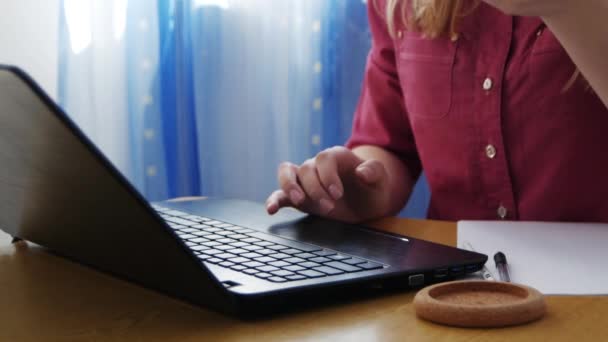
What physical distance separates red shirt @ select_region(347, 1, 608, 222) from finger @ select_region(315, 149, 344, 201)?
8.5 inches

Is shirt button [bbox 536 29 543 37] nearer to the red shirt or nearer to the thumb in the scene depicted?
the red shirt

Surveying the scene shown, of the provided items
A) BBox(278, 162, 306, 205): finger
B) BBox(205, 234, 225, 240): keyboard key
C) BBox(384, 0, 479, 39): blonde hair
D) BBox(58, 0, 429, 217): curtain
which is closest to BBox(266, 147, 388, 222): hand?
BBox(278, 162, 306, 205): finger

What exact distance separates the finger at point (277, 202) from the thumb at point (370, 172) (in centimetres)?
9

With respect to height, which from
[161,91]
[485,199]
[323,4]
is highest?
[323,4]

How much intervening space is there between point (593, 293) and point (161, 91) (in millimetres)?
1188

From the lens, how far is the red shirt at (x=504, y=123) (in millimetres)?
883

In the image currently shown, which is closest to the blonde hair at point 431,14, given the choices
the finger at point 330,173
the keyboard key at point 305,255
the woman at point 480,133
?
the woman at point 480,133

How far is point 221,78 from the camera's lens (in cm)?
164

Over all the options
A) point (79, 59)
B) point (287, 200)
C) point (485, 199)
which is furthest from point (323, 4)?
point (287, 200)

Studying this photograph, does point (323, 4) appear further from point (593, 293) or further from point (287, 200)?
point (593, 293)

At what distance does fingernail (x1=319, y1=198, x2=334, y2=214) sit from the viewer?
0.77m

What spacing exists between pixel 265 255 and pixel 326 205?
0.21m

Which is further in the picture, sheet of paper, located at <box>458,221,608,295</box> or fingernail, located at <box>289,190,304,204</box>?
fingernail, located at <box>289,190,304,204</box>

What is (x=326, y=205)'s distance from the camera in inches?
30.2
